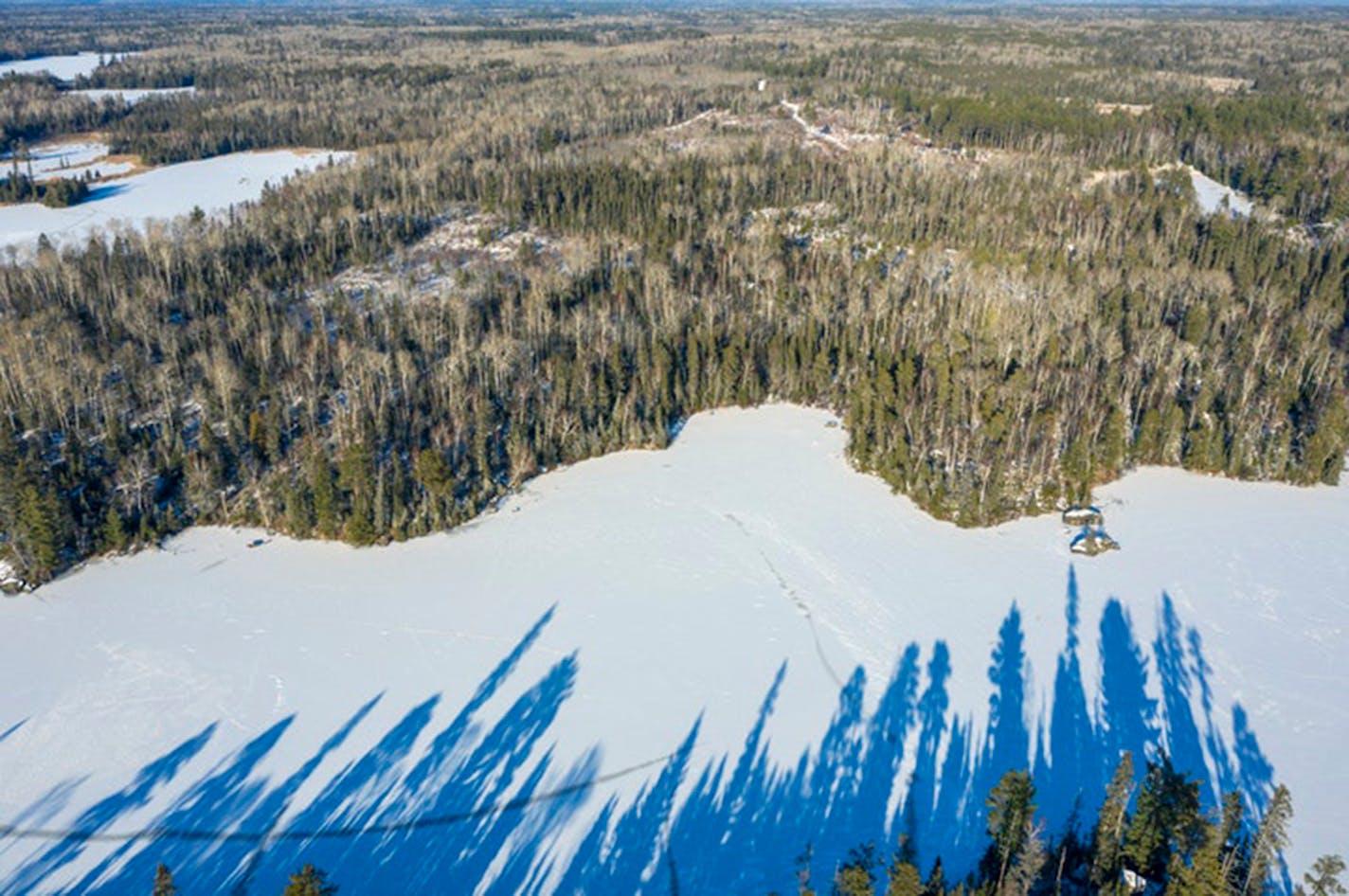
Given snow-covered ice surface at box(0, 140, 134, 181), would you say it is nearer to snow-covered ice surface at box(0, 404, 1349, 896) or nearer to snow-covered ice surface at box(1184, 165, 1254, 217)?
snow-covered ice surface at box(0, 404, 1349, 896)

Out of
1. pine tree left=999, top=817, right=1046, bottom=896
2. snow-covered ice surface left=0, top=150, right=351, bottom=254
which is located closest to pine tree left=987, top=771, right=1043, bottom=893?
pine tree left=999, top=817, right=1046, bottom=896

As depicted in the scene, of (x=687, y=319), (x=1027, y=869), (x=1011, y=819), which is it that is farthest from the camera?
(x=687, y=319)

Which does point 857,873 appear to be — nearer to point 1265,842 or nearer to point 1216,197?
point 1265,842

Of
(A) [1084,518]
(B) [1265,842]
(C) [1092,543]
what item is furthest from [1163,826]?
(A) [1084,518]

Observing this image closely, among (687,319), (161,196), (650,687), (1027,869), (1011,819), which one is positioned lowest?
(650,687)

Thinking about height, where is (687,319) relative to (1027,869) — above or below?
above

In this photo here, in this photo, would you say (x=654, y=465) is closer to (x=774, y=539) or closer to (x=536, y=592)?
(x=774, y=539)
